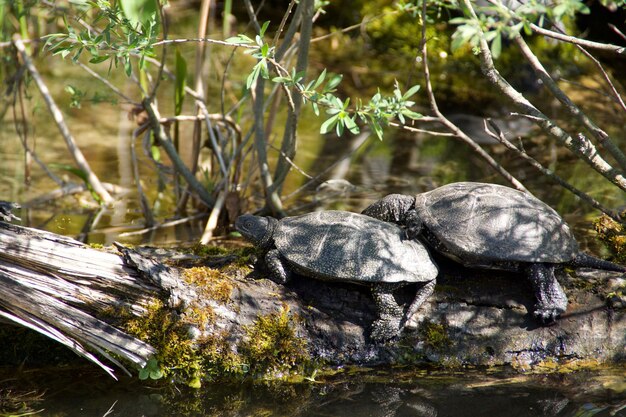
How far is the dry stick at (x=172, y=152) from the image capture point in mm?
5180

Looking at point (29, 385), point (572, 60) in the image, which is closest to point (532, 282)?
point (29, 385)

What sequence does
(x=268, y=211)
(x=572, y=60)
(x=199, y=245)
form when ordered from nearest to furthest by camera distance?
(x=199, y=245) → (x=268, y=211) → (x=572, y=60)

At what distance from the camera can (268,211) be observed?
5535 mm

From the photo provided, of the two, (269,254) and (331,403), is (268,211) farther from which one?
(331,403)

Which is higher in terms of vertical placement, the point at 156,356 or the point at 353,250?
the point at 353,250

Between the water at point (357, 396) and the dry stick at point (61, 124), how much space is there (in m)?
2.49

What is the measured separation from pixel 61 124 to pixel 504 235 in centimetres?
385

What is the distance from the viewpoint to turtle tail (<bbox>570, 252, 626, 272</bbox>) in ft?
12.5

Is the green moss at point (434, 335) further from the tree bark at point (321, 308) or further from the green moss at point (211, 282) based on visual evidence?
the green moss at point (211, 282)

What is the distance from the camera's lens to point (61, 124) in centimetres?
566

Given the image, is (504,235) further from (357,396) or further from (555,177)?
(357,396)

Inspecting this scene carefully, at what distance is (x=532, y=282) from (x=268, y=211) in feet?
8.12

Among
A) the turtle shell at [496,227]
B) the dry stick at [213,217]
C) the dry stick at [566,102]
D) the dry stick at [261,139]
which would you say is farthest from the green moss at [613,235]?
the dry stick at [213,217]

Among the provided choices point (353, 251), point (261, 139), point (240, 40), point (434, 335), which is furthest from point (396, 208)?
point (261, 139)
